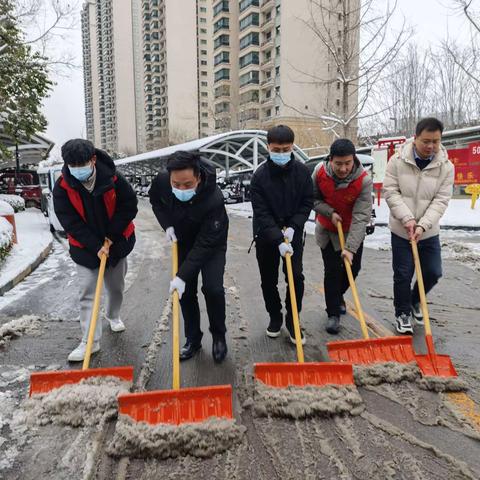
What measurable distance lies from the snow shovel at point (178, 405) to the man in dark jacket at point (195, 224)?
2.85 ft

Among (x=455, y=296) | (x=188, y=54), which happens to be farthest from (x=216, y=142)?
(x=188, y=54)

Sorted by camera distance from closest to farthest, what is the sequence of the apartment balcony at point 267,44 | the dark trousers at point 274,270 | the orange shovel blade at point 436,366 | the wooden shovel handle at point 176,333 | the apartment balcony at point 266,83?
the wooden shovel handle at point 176,333 < the orange shovel blade at point 436,366 < the dark trousers at point 274,270 < the apartment balcony at point 267,44 < the apartment balcony at point 266,83

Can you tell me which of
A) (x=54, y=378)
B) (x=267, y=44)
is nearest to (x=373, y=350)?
(x=54, y=378)

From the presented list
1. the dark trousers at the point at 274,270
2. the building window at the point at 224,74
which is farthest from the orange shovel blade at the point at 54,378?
the building window at the point at 224,74

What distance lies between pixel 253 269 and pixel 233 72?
6027cm

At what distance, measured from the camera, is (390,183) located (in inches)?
155

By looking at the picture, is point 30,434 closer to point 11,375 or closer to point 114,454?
point 114,454

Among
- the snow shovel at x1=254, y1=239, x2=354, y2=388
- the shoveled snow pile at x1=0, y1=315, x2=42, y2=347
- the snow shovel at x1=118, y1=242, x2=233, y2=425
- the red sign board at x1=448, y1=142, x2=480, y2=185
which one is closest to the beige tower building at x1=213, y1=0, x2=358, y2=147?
the red sign board at x1=448, y1=142, x2=480, y2=185

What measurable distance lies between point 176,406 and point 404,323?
7.94 feet

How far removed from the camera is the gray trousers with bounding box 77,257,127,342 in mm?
3543

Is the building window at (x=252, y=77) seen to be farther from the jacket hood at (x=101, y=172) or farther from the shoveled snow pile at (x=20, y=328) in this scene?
the jacket hood at (x=101, y=172)

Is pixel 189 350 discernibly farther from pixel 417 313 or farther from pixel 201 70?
pixel 201 70

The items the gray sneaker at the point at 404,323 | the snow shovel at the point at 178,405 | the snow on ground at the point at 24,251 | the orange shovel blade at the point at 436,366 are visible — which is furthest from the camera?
the snow on ground at the point at 24,251

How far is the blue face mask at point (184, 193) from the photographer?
3.08 m
